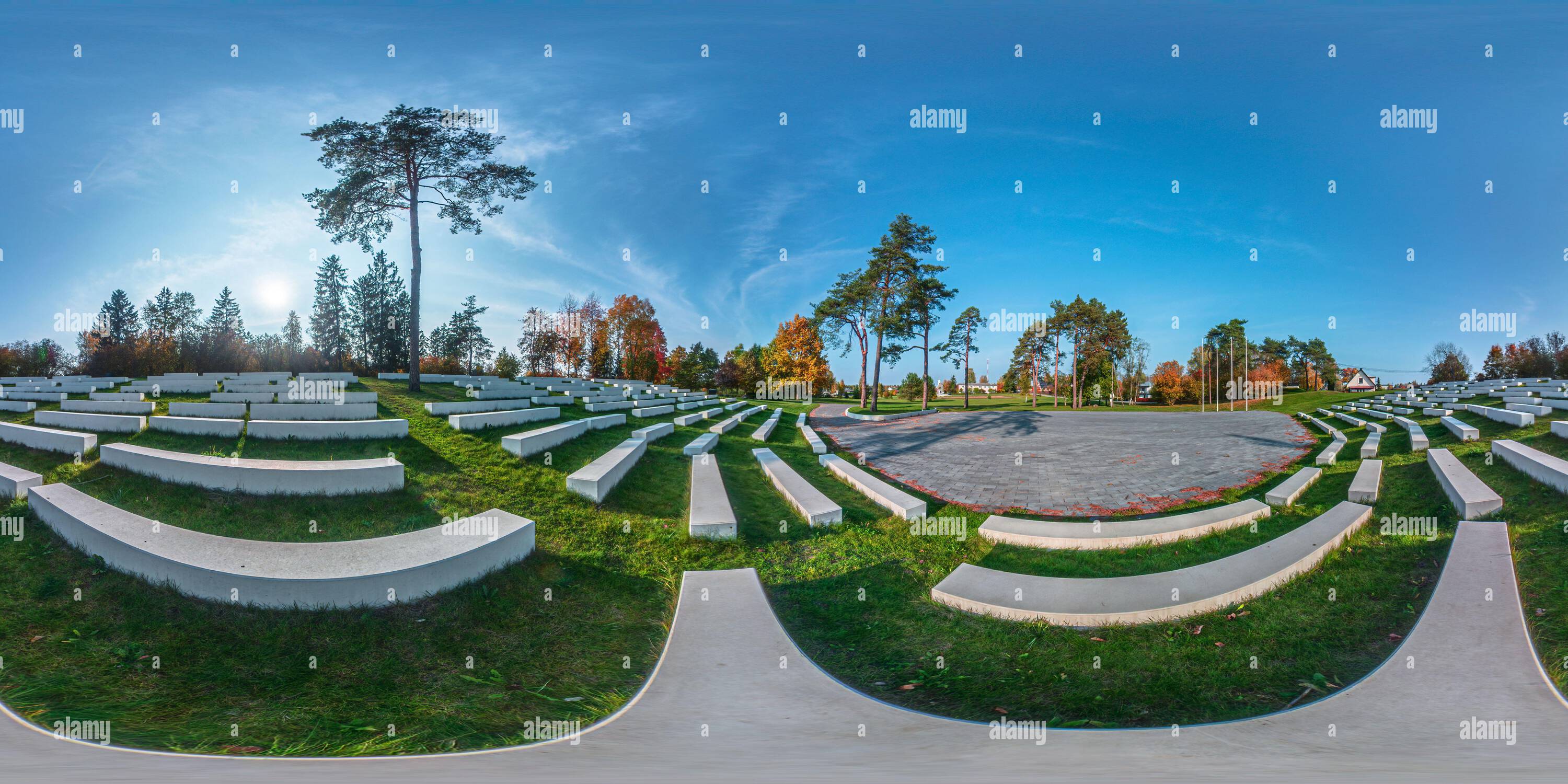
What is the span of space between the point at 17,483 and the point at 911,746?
33.5 feet

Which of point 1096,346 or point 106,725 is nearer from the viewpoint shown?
point 106,725

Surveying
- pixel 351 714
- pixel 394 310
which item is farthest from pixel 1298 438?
pixel 394 310

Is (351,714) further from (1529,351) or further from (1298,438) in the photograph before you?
(1529,351)

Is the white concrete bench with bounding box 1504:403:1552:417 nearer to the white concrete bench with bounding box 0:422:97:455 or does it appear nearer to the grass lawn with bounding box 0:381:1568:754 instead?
the grass lawn with bounding box 0:381:1568:754

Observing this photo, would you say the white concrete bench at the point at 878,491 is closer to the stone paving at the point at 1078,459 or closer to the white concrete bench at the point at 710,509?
the stone paving at the point at 1078,459

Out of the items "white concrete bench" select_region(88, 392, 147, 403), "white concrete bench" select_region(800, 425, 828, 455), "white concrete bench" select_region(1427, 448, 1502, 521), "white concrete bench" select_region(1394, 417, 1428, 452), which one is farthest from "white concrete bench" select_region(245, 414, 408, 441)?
"white concrete bench" select_region(1394, 417, 1428, 452)

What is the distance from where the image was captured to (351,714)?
3.02 metres

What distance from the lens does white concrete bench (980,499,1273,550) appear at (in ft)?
19.3

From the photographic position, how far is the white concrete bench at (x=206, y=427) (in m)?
7.75

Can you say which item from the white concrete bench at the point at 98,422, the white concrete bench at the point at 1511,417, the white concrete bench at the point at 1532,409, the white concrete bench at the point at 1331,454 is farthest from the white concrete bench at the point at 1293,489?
the white concrete bench at the point at 98,422

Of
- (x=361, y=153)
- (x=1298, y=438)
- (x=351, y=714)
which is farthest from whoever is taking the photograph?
(x=361, y=153)

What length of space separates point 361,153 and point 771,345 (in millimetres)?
30547

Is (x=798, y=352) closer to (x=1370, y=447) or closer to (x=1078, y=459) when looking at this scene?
(x=1078, y=459)

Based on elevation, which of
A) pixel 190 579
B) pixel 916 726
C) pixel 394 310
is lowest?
pixel 916 726
